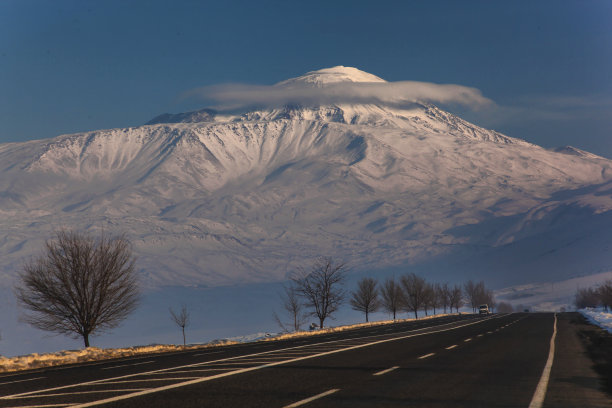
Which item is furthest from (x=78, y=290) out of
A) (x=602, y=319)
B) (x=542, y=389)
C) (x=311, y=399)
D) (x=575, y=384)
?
(x=602, y=319)

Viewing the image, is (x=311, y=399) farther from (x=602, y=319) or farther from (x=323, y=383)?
(x=602, y=319)

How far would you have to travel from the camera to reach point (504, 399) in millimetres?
15234

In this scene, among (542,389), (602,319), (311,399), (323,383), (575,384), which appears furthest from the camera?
(602,319)

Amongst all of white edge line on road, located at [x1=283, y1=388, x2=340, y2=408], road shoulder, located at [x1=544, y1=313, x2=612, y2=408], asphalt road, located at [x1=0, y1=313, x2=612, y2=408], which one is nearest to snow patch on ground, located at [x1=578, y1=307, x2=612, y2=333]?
road shoulder, located at [x1=544, y1=313, x2=612, y2=408]

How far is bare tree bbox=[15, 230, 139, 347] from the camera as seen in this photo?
51812 millimetres

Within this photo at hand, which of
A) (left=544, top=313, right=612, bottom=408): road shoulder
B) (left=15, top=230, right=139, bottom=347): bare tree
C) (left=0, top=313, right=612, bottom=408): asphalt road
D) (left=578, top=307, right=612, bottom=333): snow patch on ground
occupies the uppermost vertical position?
(left=15, top=230, right=139, bottom=347): bare tree

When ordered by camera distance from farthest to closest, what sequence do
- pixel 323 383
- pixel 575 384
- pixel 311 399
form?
pixel 575 384 < pixel 323 383 < pixel 311 399

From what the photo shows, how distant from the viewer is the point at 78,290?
2046 inches

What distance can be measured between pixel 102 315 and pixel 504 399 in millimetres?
42491

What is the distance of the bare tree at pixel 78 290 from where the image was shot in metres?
51.8

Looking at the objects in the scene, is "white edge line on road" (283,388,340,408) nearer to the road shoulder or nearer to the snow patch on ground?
the road shoulder

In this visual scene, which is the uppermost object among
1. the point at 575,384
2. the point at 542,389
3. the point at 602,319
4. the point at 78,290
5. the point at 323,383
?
the point at 78,290

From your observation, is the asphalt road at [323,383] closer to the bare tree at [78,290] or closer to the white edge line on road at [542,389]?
the white edge line on road at [542,389]

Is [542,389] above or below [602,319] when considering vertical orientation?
above
